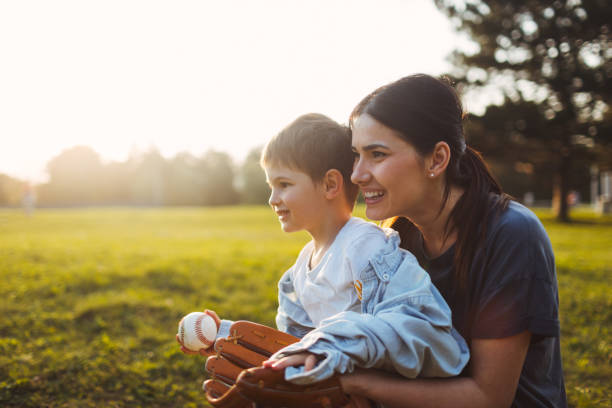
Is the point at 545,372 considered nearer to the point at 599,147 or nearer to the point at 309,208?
the point at 309,208

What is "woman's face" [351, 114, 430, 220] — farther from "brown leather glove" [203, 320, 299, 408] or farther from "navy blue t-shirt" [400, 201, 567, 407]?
"brown leather glove" [203, 320, 299, 408]

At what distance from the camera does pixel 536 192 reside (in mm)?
52688

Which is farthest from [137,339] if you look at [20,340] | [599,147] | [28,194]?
[28,194]

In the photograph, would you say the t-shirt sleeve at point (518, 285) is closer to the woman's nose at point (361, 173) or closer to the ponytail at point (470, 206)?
the ponytail at point (470, 206)

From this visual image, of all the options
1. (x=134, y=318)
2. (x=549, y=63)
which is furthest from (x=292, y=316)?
(x=549, y=63)

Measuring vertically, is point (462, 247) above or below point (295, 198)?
below

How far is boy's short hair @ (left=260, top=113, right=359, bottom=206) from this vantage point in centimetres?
241

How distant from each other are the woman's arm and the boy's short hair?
1.11 metres

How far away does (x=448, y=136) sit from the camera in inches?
78.7

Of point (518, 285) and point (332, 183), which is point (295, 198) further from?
point (518, 285)

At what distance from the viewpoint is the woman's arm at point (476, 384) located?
5.44 feet

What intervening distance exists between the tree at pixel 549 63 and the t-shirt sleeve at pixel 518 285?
2061 centimetres

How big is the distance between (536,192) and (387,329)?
187ft

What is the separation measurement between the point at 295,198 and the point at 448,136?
2.65ft
